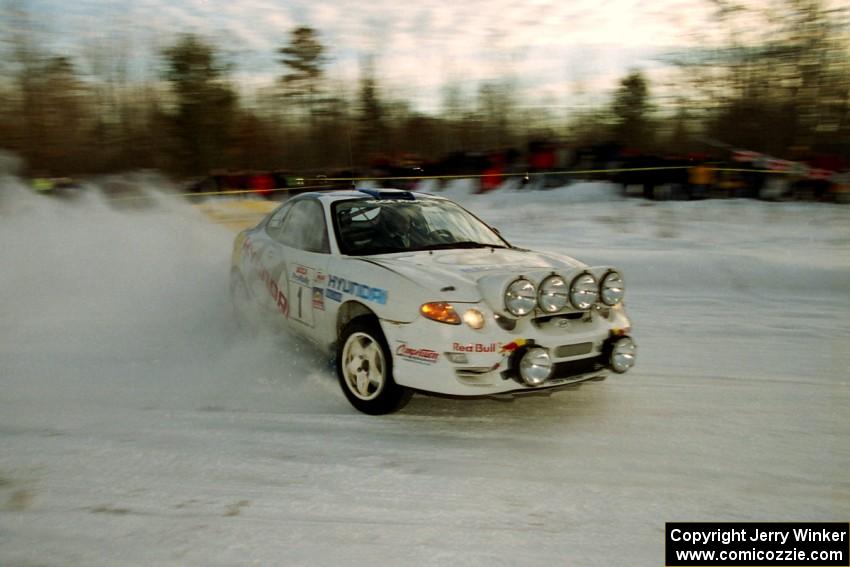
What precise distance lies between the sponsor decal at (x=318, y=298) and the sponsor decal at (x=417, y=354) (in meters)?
1.00

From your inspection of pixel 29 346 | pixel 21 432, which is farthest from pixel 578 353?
pixel 29 346

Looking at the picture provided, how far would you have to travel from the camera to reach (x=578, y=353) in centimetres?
462

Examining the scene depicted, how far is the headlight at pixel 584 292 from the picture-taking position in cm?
464

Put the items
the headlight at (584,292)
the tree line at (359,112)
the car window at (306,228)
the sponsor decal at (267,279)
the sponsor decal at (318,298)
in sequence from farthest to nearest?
the tree line at (359,112) → the sponsor decal at (267,279) → the car window at (306,228) → the sponsor decal at (318,298) → the headlight at (584,292)

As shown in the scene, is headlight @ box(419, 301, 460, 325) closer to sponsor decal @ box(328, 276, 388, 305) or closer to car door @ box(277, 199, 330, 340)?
sponsor decal @ box(328, 276, 388, 305)

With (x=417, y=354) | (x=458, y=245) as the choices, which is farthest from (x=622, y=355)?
(x=458, y=245)

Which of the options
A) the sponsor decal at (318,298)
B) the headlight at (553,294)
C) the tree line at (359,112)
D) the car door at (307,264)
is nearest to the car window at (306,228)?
the car door at (307,264)

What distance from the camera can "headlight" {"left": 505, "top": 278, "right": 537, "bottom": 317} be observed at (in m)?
4.43

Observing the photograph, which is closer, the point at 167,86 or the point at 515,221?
the point at 515,221

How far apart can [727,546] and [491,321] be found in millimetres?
1800

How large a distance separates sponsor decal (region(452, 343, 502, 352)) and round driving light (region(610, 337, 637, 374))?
0.86 meters

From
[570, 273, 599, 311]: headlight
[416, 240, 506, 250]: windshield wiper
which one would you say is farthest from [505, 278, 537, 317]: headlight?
[416, 240, 506, 250]: windshield wiper

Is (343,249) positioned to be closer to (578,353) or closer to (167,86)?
(578,353)

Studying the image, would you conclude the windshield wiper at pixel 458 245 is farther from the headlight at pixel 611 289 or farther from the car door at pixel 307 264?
the headlight at pixel 611 289
